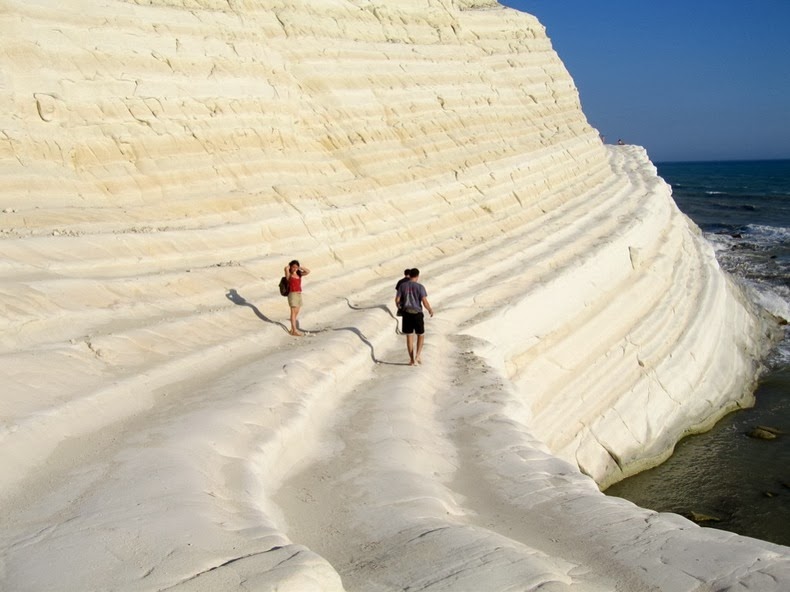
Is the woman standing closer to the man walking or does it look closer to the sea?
the man walking

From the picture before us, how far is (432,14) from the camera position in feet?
46.5

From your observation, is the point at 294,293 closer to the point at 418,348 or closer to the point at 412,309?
the point at 412,309

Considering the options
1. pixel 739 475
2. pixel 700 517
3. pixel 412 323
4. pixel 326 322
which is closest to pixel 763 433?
pixel 739 475

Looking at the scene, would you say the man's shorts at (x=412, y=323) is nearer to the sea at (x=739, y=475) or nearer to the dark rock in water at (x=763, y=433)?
the sea at (x=739, y=475)

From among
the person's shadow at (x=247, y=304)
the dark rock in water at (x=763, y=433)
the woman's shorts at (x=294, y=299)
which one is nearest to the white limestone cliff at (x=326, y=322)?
the person's shadow at (x=247, y=304)

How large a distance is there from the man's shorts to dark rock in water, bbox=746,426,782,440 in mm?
6339

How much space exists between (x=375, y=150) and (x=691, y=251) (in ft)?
29.6

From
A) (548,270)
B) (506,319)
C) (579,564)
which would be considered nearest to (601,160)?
(548,270)

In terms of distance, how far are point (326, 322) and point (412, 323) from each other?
1.14m

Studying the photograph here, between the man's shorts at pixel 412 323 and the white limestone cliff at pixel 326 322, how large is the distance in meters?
0.40

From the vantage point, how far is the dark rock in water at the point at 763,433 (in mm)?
10953

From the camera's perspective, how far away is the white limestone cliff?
151 inches

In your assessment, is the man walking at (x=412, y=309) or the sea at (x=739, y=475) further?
the sea at (x=739, y=475)

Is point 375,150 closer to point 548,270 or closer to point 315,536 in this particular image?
point 548,270
